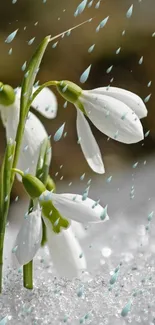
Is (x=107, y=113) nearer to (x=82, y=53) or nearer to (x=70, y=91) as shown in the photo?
(x=70, y=91)

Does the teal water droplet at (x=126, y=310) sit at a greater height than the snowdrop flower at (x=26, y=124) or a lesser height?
lesser

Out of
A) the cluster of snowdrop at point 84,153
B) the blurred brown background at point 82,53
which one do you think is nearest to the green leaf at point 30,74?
the cluster of snowdrop at point 84,153

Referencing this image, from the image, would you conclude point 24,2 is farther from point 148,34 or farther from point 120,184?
point 120,184

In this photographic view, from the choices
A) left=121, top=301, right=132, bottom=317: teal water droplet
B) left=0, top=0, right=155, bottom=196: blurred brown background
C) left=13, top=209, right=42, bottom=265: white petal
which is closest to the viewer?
left=13, top=209, right=42, bottom=265: white petal

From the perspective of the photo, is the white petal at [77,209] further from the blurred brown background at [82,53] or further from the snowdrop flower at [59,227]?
the blurred brown background at [82,53]

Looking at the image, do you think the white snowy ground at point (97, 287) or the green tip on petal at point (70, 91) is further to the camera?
the white snowy ground at point (97, 287)

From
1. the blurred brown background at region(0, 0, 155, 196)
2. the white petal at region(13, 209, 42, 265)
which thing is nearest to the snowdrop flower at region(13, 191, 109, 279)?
the white petal at region(13, 209, 42, 265)

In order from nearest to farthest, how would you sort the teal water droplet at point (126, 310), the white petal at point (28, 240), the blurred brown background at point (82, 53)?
the white petal at point (28, 240), the teal water droplet at point (126, 310), the blurred brown background at point (82, 53)

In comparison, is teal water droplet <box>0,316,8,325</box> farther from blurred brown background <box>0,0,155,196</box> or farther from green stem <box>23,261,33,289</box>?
blurred brown background <box>0,0,155,196</box>
